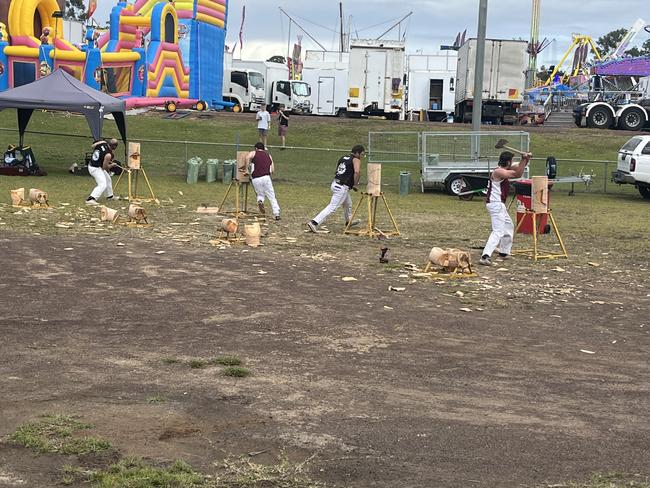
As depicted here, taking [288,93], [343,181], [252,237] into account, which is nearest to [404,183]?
Result: [343,181]

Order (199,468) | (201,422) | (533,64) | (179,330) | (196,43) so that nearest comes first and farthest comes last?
1. (199,468)
2. (201,422)
3. (179,330)
4. (196,43)
5. (533,64)

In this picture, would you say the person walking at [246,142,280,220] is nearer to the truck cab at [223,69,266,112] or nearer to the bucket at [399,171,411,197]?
the bucket at [399,171,411,197]

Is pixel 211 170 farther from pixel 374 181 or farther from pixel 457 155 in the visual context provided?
pixel 374 181

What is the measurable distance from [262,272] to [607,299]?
4609mm

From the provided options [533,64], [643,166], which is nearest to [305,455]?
[643,166]

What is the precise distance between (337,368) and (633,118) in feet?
107

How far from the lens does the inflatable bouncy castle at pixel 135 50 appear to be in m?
38.7

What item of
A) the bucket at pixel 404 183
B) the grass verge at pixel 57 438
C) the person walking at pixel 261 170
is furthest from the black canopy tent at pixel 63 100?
the grass verge at pixel 57 438

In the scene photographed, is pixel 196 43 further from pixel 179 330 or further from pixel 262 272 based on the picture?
pixel 179 330

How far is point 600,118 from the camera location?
127ft

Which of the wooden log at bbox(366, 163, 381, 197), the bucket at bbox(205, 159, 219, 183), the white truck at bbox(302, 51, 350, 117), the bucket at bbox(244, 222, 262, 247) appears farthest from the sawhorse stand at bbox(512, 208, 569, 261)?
the white truck at bbox(302, 51, 350, 117)

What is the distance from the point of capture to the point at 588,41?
5756 cm

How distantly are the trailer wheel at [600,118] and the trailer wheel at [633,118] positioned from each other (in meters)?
0.50

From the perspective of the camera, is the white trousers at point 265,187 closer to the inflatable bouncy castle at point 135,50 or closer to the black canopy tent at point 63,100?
the black canopy tent at point 63,100
